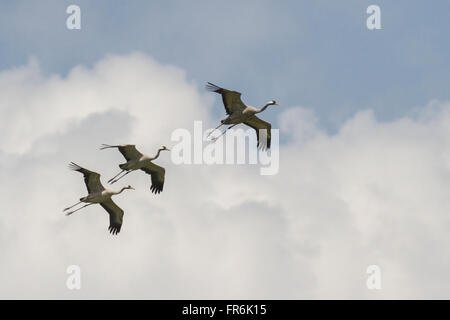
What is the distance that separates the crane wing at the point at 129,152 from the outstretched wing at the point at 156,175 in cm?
287

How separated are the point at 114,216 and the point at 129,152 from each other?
4.93 meters

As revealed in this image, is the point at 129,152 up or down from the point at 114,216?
up

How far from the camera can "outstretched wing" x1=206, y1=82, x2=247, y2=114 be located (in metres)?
63.7

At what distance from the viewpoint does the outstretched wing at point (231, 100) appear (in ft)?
209

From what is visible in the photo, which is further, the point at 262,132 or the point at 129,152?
the point at 262,132

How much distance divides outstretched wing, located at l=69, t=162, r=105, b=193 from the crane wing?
8.11 feet

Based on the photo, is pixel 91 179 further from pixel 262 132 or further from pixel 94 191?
pixel 262 132

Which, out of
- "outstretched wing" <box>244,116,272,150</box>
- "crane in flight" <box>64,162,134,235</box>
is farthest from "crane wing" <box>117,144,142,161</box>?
"outstretched wing" <box>244,116,272,150</box>

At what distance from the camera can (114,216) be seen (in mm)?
68750

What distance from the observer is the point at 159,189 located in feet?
229

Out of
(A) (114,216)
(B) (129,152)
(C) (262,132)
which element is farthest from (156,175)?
(C) (262,132)
